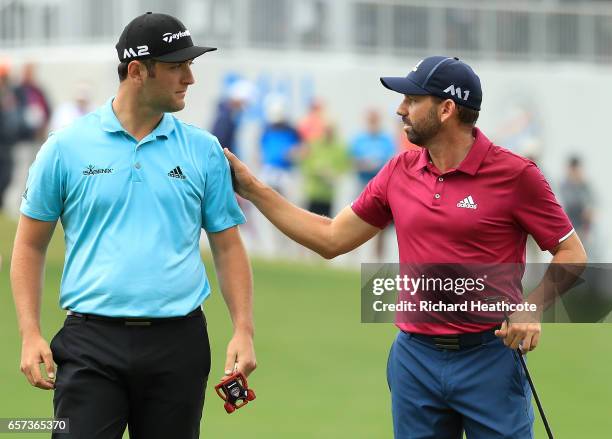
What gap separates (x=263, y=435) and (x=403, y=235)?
14.5ft

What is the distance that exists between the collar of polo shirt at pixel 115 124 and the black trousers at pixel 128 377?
0.74 meters

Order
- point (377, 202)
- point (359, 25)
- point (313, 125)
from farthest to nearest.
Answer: point (359, 25) → point (313, 125) → point (377, 202)

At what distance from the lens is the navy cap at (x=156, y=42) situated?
5.47m

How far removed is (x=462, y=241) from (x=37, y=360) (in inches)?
69.7

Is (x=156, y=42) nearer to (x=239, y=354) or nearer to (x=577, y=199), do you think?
(x=239, y=354)

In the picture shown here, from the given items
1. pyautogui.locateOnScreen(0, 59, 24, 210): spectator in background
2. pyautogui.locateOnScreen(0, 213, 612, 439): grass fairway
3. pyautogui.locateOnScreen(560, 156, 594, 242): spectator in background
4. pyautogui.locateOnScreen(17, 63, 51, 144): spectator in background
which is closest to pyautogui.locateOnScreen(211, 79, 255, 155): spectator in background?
pyautogui.locateOnScreen(0, 213, 612, 439): grass fairway

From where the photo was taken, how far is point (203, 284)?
18.4 ft

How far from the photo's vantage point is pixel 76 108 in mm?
18062

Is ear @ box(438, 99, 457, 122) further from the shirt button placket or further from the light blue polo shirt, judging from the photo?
the light blue polo shirt

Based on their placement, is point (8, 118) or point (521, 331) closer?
point (521, 331)

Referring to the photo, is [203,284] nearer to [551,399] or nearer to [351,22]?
[551,399]

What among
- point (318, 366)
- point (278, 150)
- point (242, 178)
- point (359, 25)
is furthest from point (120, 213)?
point (359, 25)

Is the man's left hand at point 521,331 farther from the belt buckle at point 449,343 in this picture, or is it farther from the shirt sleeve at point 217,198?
the shirt sleeve at point 217,198

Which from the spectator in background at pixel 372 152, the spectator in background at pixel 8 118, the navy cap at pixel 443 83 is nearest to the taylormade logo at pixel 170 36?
the navy cap at pixel 443 83
